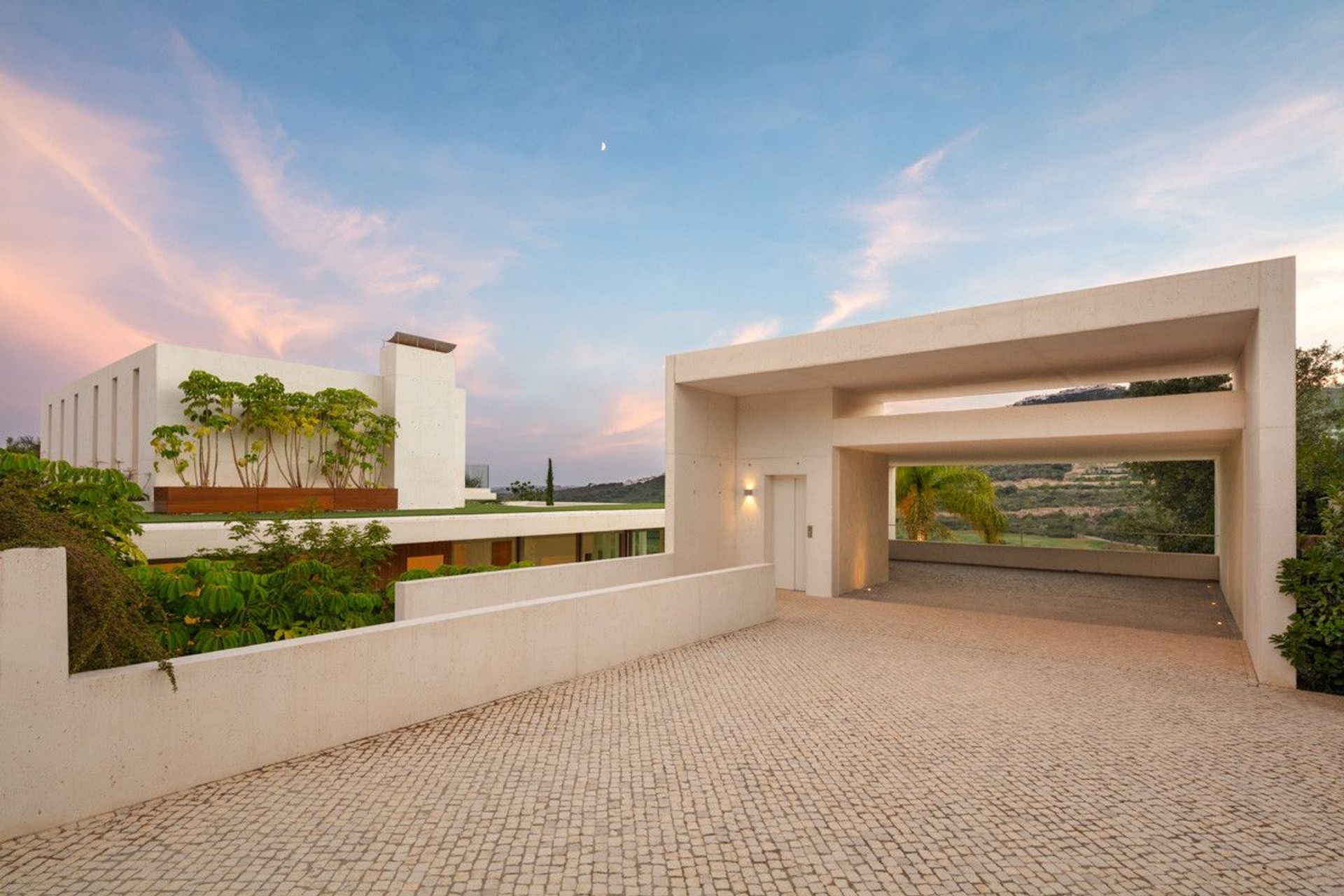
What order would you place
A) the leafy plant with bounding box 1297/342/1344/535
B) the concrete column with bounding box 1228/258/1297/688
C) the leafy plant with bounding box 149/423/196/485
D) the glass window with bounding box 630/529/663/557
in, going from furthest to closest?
the glass window with bounding box 630/529/663/557 → the leafy plant with bounding box 149/423/196/485 → the leafy plant with bounding box 1297/342/1344/535 → the concrete column with bounding box 1228/258/1297/688

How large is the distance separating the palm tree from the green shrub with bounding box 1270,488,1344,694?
15.6 m

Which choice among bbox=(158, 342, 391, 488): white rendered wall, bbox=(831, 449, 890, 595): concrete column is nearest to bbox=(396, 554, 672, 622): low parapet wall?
A: bbox=(831, 449, 890, 595): concrete column

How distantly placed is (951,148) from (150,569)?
1374cm

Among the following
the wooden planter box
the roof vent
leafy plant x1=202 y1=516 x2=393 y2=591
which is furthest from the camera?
the roof vent

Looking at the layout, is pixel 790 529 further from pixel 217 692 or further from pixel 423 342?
pixel 423 342

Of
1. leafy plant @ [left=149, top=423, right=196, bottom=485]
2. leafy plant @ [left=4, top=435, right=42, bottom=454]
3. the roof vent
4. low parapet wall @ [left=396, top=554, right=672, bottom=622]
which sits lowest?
low parapet wall @ [left=396, top=554, right=672, bottom=622]

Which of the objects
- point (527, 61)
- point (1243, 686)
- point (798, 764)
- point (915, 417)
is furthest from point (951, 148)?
point (798, 764)

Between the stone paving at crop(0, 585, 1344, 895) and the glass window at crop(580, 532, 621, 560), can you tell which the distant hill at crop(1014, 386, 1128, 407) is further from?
the stone paving at crop(0, 585, 1344, 895)

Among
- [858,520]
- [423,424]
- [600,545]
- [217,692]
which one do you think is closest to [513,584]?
[217,692]

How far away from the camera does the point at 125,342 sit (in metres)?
21.3

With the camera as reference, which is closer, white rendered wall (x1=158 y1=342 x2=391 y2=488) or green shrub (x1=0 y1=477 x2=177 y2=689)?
green shrub (x1=0 y1=477 x2=177 y2=689)

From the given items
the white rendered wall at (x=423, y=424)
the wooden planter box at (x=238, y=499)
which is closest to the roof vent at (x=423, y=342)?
the white rendered wall at (x=423, y=424)

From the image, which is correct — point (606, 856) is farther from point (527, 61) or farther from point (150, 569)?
point (527, 61)

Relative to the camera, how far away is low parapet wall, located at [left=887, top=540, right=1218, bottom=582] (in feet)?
50.6
